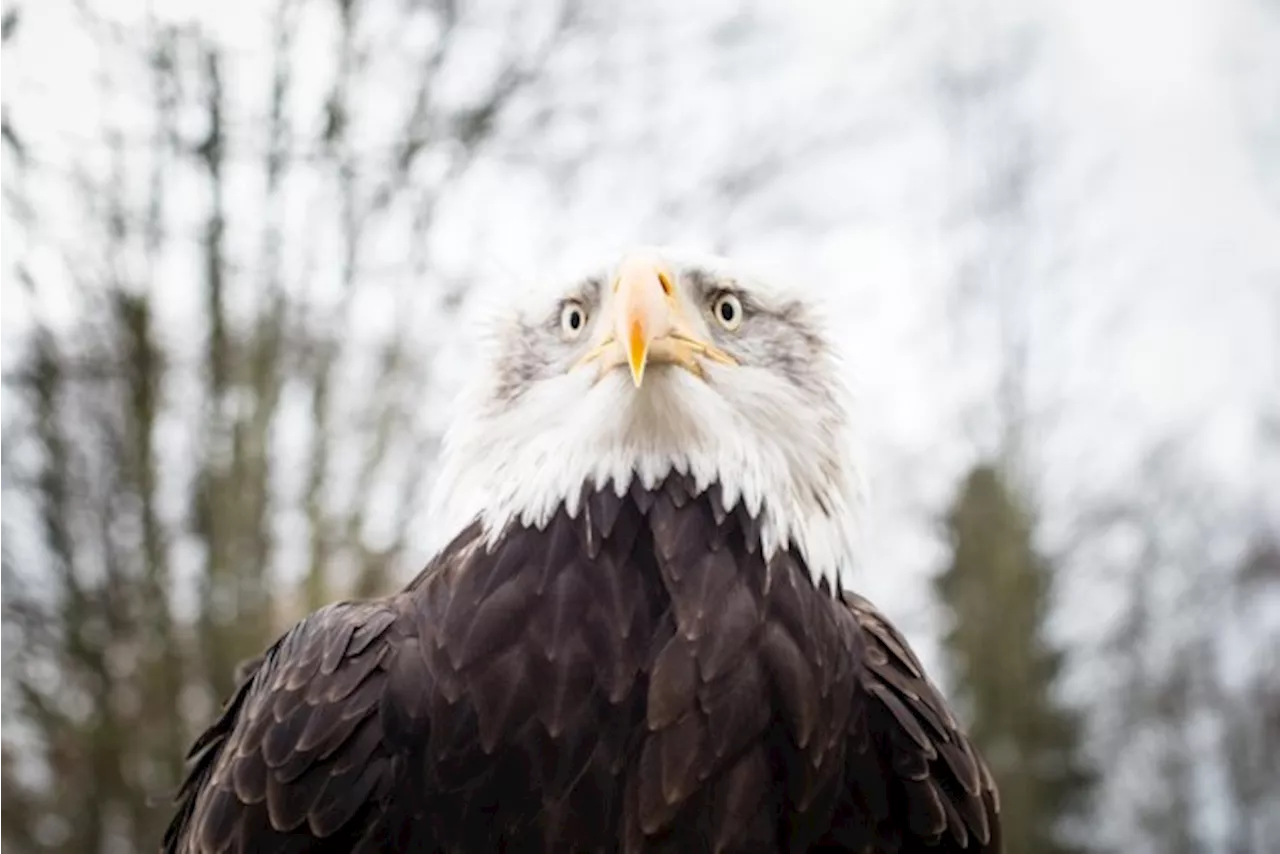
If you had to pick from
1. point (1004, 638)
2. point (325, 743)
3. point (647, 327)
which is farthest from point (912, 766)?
point (1004, 638)

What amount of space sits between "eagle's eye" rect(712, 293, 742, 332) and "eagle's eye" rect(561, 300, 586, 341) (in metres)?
0.33

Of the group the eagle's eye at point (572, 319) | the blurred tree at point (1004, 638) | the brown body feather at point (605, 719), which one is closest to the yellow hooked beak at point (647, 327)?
the eagle's eye at point (572, 319)

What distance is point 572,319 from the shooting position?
337 cm

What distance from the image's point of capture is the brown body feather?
9.39ft

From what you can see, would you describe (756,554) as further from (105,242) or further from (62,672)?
(62,672)

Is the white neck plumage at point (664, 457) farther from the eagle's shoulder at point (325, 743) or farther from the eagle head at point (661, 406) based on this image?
the eagle's shoulder at point (325, 743)

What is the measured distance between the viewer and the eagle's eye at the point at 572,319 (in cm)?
335

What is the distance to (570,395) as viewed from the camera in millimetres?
3189

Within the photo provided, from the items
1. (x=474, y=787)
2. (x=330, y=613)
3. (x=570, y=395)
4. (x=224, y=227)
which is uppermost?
(x=224, y=227)

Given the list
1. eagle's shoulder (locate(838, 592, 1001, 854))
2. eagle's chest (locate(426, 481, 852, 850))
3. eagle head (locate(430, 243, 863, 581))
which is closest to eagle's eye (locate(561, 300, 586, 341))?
eagle head (locate(430, 243, 863, 581))

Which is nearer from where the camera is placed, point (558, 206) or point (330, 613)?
point (330, 613)

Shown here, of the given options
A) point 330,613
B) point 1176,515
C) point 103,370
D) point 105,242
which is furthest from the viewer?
point 1176,515

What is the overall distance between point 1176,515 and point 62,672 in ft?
76.7

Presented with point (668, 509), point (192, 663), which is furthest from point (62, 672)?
point (668, 509)
